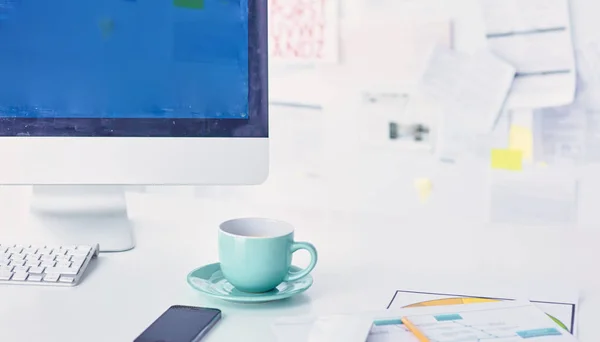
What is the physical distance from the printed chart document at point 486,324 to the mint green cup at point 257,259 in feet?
0.45

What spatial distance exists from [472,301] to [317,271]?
0.59 feet

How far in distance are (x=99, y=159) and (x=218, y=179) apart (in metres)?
0.14

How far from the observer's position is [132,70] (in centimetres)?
72

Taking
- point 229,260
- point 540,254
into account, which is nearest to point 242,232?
point 229,260

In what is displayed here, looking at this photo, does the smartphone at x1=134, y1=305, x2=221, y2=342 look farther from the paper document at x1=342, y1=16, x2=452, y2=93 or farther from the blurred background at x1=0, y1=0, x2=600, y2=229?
the paper document at x1=342, y1=16, x2=452, y2=93

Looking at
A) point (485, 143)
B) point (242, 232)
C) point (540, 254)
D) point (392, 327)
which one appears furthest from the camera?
point (485, 143)

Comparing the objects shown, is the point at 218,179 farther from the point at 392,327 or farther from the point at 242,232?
the point at 392,327

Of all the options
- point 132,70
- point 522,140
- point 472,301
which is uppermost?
point 132,70

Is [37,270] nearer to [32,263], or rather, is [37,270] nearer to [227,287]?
[32,263]

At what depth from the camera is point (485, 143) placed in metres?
1.31

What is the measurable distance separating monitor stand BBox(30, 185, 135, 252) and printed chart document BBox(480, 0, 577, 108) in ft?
2.77

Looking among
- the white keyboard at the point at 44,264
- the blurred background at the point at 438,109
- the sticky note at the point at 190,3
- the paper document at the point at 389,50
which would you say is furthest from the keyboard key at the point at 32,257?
the paper document at the point at 389,50

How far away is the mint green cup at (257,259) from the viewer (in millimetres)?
610

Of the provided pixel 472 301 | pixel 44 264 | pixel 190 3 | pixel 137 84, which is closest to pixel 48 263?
pixel 44 264
